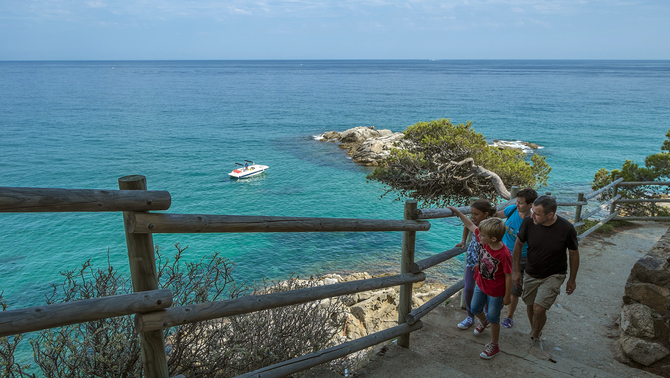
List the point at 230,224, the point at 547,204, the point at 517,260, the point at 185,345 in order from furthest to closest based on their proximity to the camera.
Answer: the point at 517,260
the point at 547,204
the point at 185,345
the point at 230,224

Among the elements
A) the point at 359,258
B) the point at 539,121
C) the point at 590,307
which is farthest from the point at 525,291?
the point at 539,121

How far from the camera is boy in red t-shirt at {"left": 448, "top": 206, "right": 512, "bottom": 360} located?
13.6 feet

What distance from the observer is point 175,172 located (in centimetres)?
3397

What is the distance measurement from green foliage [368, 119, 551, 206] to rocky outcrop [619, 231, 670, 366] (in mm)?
12173

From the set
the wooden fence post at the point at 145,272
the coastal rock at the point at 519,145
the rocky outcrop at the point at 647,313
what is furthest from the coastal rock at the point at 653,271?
Answer: the coastal rock at the point at 519,145

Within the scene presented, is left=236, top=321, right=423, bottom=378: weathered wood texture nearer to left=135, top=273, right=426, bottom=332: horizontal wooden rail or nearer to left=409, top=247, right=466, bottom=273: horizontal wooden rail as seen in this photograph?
left=135, top=273, right=426, bottom=332: horizontal wooden rail

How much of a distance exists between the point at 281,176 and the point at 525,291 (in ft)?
92.1

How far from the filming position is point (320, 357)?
3.62 metres

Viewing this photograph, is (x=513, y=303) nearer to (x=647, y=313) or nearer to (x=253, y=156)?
(x=647, y=313)

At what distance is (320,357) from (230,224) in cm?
155

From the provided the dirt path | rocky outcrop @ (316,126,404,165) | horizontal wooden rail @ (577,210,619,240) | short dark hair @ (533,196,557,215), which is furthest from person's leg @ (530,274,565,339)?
rocky outcrop @ (316,126,404,165)

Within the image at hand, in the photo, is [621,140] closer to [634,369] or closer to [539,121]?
[539,121]

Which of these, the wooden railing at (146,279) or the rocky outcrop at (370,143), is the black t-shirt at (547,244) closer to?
the wooden railing at (146,279)

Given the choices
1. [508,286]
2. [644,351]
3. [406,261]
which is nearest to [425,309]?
[406,261]
